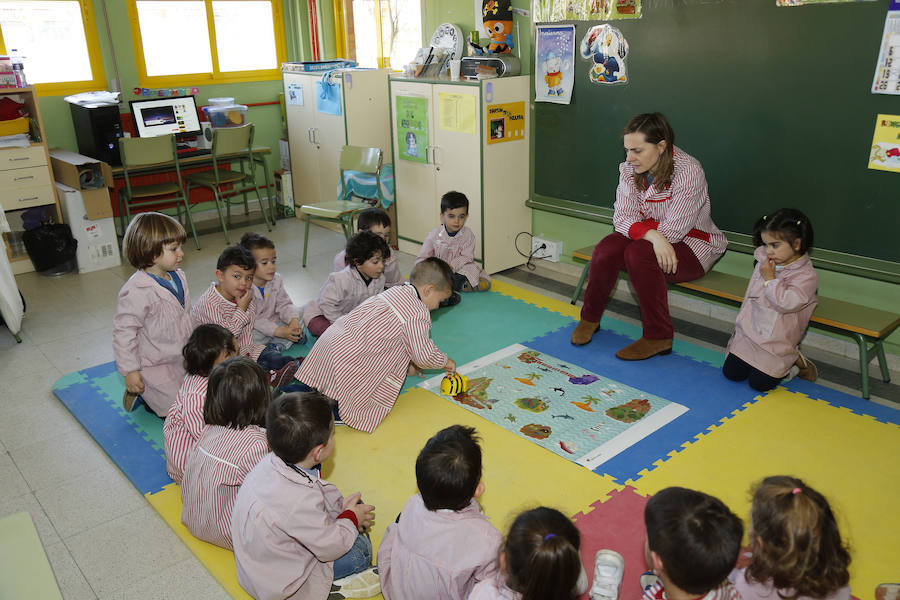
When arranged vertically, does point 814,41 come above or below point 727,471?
above

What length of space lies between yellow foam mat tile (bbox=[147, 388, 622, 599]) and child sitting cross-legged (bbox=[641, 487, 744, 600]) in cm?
86

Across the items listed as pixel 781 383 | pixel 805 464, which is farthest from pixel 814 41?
pixel 805 464

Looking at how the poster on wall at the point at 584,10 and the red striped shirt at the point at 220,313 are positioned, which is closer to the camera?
the red striped shirt at the point at 220,313

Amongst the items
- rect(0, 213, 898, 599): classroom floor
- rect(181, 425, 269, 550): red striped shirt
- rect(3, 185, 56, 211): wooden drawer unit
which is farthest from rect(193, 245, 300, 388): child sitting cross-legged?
rect(3, 185, 56, 211): wooden drawer unit

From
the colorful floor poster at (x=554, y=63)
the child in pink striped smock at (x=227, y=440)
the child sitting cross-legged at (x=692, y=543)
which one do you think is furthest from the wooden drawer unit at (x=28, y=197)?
the child sitting cross-legged at (x=692, y=543)

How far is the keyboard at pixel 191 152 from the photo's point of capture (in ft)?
19.3

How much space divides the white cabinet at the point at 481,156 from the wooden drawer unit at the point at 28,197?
8.56 ft

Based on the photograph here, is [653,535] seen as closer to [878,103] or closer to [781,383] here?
[781,383]

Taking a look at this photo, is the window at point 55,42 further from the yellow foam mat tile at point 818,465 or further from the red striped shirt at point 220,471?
the yellow foam mat tile at point 818,465

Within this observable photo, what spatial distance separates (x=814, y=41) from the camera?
3262mm

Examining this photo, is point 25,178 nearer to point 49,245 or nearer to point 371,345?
point 49,245

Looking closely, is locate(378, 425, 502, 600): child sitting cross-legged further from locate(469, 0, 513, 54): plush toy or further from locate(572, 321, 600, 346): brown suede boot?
locate(469, 0, 513, 54): plush toy

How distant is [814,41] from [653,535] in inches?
109

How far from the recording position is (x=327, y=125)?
592 cm
